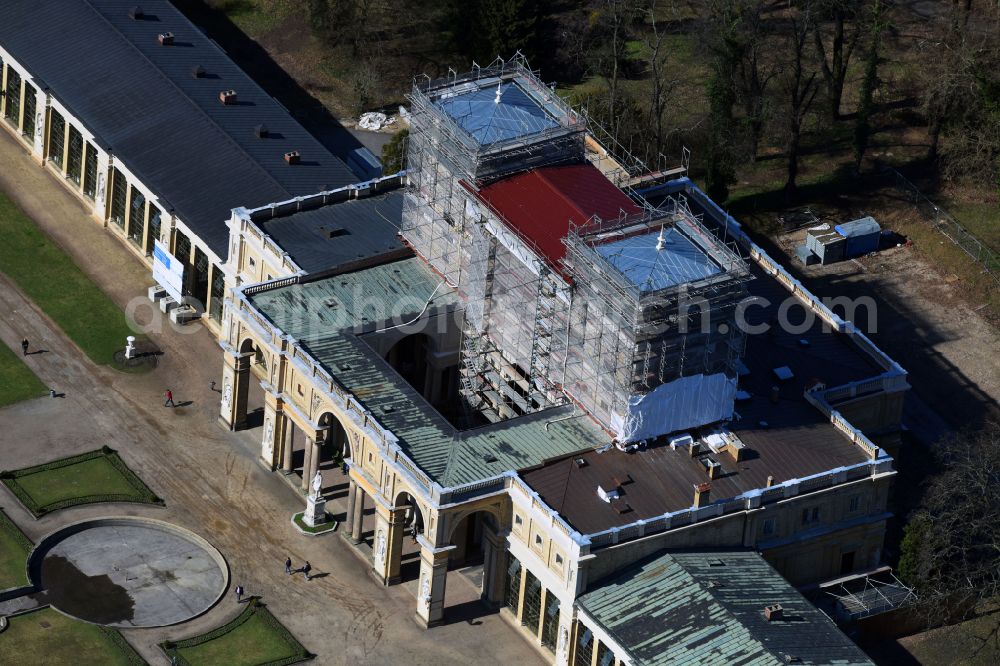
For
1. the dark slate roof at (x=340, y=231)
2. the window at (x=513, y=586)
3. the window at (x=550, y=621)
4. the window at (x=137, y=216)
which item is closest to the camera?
the window at (x=550, y=621)

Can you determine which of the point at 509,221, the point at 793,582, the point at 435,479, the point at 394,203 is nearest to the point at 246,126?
the point at 394,203

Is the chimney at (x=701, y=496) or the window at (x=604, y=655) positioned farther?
the chimney at (x=701, y=496)

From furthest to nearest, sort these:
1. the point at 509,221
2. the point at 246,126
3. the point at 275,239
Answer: the point at 246,126, the point at 275,239, the point at 509,221

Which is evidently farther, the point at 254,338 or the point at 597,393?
the point at 254,338

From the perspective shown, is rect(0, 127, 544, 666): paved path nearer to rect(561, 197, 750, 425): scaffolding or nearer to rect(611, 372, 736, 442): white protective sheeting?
rect(611, 372, 736, 442): white protective sheeting

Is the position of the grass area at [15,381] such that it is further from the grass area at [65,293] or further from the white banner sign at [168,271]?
the white banner sign at [168,271]

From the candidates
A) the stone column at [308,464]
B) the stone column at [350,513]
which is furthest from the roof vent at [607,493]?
the stone column at [308,464]

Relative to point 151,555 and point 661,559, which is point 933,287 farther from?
point 151,555
